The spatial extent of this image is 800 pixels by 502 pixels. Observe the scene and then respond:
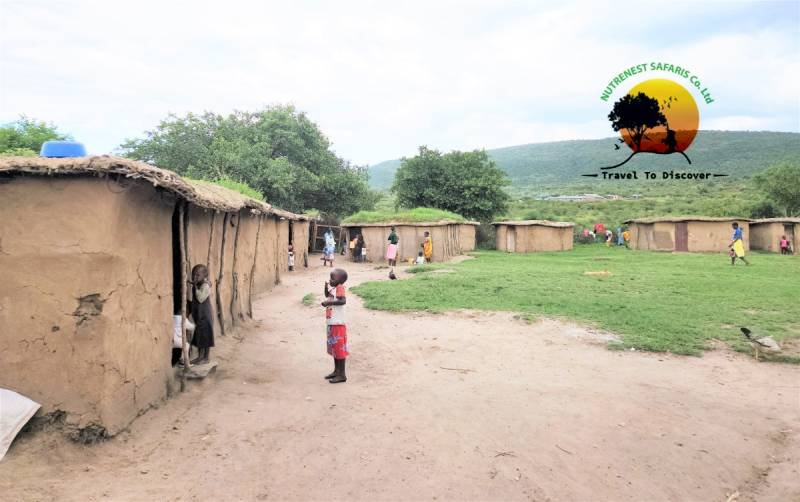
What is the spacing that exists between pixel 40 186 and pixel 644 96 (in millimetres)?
25096

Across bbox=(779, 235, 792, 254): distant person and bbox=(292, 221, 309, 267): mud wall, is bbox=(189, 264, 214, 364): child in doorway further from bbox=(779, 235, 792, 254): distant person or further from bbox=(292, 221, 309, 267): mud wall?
bbox=(779, 235, 792, 254): distant person

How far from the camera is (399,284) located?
14039 mm

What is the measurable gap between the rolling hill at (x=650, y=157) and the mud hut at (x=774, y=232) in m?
33.0

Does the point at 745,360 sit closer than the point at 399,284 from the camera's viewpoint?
Yes

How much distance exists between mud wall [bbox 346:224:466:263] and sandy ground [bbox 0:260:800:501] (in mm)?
15448

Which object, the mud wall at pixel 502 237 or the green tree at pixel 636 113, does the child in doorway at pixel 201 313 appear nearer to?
the green tree at pixel 636 113

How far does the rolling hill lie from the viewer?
69.6 m

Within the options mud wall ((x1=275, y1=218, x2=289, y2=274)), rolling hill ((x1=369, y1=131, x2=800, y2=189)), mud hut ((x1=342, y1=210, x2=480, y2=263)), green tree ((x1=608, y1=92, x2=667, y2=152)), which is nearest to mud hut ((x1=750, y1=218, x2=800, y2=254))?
Result: green tree ((x1=608, y1=92, x2=667, y2=152))

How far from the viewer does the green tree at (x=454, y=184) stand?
116ft

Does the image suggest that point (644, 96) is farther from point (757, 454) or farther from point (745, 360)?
point (757, 454)

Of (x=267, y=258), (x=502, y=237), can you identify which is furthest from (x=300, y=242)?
(x=502, y=237)

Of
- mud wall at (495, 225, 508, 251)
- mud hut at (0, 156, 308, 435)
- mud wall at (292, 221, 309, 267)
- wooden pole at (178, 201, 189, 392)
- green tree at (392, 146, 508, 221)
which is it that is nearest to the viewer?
A: mud hut at (0, 156, 308, 435)

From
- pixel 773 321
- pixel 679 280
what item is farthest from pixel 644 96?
pixel 773 321

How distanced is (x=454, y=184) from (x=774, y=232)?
19230mm
